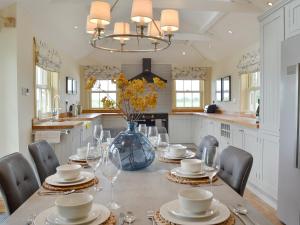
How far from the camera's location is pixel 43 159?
6.70 ft

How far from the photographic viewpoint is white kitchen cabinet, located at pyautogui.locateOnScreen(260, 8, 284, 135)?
298 centimetres

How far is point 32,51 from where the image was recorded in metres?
3.79

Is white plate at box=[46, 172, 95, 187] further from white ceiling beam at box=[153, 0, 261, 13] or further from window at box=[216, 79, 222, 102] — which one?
window at box=[216, 79, 222, 102]

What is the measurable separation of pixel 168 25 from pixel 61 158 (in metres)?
2.35

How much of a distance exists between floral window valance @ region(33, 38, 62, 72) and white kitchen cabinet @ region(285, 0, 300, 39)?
3.28 meters

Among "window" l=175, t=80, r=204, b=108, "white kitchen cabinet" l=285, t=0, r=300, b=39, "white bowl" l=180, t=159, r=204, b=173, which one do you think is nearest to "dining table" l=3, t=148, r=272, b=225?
"white bowl" l=180, t=159, r=204, b=173

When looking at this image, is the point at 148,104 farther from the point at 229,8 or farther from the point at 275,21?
the point at 229,8

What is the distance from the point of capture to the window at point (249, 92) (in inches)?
208

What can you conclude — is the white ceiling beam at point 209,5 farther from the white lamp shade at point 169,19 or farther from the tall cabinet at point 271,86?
the white lamp shade at point 169,19

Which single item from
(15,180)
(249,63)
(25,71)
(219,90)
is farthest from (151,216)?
(219,90)

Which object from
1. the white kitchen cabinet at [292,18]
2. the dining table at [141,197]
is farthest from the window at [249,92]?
the dining table at [141,197]

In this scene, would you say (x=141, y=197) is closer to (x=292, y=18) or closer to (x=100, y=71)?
(x=292, y=18)

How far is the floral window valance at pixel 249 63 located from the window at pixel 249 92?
196 mm

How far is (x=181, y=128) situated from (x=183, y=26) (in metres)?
2.63
